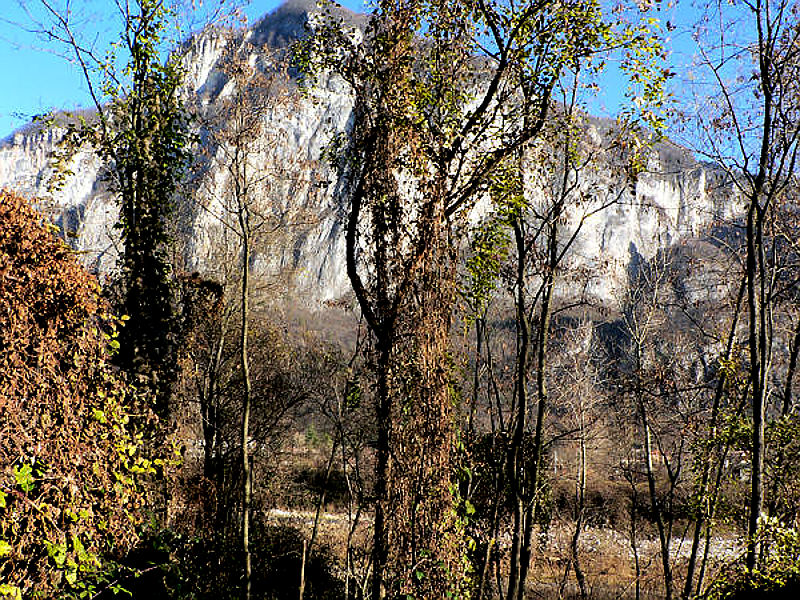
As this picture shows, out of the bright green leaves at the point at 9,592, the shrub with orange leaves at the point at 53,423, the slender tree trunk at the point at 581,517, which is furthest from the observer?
the slender tree trunk at the point at 581,517

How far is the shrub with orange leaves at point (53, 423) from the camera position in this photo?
4.51 metres

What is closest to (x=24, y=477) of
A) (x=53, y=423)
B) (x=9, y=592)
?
(x=53, y=423)

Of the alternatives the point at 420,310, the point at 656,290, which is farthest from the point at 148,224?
the point at 656,290

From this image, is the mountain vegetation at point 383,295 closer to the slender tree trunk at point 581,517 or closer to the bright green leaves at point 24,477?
the bright green leaves at point 24,477

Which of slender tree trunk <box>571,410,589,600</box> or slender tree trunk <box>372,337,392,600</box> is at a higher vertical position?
slender tree trunk <box>372,337,392,600</box>

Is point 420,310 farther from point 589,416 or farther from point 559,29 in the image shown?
point 589,416

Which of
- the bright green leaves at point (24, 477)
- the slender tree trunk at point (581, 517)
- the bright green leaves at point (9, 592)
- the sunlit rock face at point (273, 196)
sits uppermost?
the sunlit rock face at point (273, 196)

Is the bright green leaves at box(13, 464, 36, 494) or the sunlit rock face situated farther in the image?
the sunlit rock face

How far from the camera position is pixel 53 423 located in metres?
4.82

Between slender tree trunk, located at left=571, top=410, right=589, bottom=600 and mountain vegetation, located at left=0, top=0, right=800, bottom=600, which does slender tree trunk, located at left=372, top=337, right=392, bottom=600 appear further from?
slender tree trunk, located at left=571, top=410, right=589, bottom=600

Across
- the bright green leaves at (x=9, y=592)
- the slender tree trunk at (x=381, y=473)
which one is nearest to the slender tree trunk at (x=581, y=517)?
the slender tree trunk at (x=381, y=473)

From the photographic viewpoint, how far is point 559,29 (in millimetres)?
8023

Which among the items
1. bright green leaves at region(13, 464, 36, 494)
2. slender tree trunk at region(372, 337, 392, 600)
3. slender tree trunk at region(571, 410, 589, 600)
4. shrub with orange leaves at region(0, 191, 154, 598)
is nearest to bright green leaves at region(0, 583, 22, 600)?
shrub with orange leaves at region(0, 191, 154, 598)

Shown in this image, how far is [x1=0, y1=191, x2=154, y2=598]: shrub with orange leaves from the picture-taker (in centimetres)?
451
